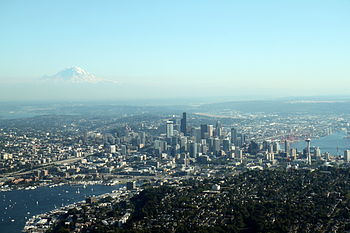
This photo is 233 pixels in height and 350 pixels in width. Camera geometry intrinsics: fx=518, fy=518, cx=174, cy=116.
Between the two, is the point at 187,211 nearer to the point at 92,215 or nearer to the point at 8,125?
the point at 92,215

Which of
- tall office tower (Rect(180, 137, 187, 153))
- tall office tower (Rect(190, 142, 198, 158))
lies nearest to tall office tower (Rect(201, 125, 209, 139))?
tall office tower (Rect(180, 137, 187, 153))

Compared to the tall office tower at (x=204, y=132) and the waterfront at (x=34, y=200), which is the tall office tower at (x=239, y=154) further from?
the waterfront at (x=34, y=200)

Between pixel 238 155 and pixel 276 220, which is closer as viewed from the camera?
pixel 276 220

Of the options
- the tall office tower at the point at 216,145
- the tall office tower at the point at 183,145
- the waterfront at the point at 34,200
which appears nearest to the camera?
the waterfront at the point at 34,200

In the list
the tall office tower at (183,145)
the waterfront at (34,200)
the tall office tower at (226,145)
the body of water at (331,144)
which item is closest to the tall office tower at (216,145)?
the tall office tower at (226,145)

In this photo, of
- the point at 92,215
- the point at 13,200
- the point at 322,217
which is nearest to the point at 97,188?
the point at 13,200
